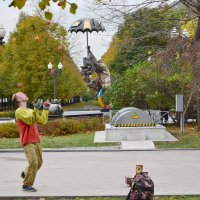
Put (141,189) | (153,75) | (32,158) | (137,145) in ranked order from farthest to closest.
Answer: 1. (153,75)
2. (137,145)
3. (32,158)
4. (141,189)

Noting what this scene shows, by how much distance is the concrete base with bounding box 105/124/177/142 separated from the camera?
22703mm

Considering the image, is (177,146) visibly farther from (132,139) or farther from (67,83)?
(67,83)

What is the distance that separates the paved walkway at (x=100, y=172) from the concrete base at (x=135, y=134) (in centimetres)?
301

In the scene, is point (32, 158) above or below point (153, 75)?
below

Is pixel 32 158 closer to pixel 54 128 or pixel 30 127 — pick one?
pixel 30 127

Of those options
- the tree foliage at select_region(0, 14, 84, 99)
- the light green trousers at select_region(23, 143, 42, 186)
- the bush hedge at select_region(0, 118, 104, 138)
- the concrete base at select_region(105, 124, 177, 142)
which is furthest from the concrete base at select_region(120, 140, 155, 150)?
the tree foliage at select_region(0, 14, 84, 99)

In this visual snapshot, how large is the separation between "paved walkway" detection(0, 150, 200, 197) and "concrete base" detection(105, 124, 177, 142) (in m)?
3.01

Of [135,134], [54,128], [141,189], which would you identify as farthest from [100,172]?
[54,128]

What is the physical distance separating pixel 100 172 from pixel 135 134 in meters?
8.31

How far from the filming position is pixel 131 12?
25922mm

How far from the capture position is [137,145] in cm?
2103

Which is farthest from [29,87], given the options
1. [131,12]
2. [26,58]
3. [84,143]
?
[84,143]

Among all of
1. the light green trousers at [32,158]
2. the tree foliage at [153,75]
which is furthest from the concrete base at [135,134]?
the light green trousers at [32,158]

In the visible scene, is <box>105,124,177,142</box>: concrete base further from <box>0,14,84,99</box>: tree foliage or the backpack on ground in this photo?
<box>0,14,84,99</box>: tree foliage
